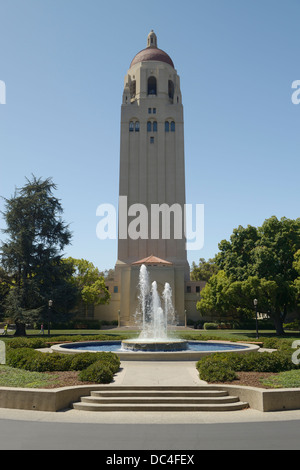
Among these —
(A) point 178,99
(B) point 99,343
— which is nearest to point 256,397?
(B) point 99,343

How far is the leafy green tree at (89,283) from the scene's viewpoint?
51031 mm

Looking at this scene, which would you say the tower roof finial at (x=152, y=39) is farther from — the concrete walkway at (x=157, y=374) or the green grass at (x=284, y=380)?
the green grass at (x=284, y=380)

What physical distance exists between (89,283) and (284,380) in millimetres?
44905

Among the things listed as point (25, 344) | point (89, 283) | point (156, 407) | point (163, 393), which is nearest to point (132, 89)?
point (89, 283)

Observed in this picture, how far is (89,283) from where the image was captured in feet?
176

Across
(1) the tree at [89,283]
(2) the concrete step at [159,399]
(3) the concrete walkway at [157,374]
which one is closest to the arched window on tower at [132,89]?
(1) the tree at [89,283]

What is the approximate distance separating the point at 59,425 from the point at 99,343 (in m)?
14.8

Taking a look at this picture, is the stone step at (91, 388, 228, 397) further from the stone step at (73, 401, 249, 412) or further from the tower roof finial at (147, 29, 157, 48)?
the tower roof finial at (147, 29, 157, 48)

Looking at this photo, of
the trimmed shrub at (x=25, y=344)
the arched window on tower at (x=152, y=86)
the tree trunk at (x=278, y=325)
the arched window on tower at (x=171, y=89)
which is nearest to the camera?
the trimmed shrub at (x=25, y=344)

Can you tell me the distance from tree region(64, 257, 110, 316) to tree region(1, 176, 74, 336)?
12979 millimetres

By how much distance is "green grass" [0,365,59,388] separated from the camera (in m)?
10.4

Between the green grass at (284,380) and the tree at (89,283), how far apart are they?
4124 cm

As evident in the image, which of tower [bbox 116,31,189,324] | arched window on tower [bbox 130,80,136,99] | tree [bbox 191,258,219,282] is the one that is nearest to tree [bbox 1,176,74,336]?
tower [bbox 116,31,189,324]
